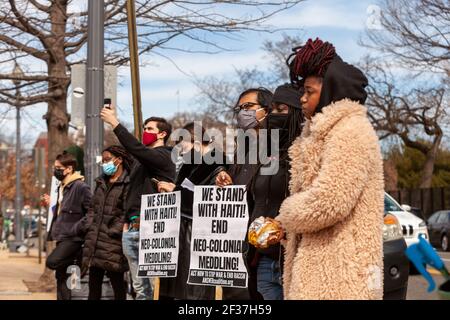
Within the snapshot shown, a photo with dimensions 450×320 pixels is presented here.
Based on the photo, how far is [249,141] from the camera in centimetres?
666

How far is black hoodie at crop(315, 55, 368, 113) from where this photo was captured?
4.29 meters

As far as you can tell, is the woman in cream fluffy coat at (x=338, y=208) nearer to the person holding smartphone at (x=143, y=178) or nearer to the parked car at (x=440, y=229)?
the person holding smartphone at (x=143, y=178)

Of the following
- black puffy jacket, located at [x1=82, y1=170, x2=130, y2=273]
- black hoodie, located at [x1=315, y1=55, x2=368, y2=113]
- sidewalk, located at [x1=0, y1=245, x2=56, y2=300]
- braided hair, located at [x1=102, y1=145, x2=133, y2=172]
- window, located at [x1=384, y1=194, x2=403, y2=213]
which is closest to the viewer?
black hoodie, located at [x1=315, y1=55, x2=368, y2=113]

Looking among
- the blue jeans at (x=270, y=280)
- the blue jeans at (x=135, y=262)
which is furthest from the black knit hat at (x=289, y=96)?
the blue jeans at (x=135, y=262)

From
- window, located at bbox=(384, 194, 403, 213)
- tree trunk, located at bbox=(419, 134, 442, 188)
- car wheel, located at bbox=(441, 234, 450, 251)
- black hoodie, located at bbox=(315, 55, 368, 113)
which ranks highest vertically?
tree trunk, located at bbox=(419, 134, 442, 188)

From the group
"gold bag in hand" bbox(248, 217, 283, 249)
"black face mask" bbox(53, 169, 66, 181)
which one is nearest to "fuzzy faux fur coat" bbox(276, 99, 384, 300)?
"gold bag in hand" bbox(248, 217, 283, 249)

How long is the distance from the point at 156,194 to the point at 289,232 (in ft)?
13.7

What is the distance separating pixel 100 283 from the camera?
9688mm

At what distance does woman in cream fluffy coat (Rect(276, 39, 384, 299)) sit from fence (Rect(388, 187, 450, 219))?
44551mm

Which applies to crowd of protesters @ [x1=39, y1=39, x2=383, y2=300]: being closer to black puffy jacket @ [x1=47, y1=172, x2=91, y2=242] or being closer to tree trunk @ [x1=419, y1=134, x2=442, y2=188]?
black puffy jacket @ [x1=47, y1=172, x2=91, y2=242]

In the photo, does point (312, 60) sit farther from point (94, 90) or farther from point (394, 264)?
point (94, 90)

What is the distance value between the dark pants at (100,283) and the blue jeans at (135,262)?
52 cm

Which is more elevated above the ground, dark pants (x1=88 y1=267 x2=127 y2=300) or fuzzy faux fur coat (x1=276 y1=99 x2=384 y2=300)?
fuzzy faux fur coat (x1=276 y1=99 x2=384 y2=300)

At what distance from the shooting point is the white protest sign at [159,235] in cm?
811
